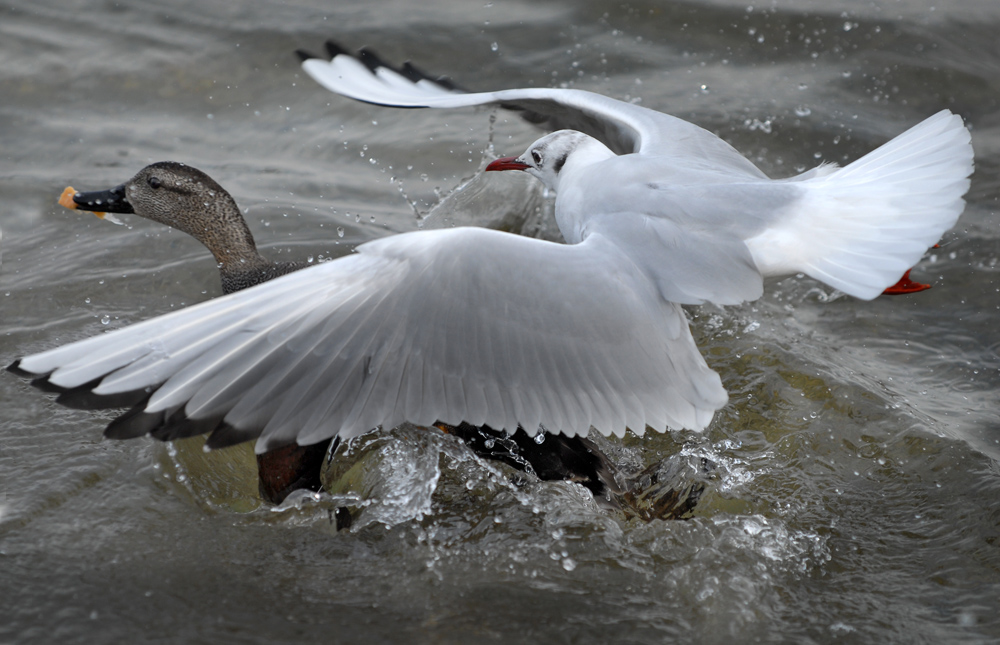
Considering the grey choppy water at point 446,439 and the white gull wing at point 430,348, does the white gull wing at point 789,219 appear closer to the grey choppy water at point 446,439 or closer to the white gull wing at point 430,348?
the white gull wing at point 430,348

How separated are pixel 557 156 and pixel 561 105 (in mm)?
331

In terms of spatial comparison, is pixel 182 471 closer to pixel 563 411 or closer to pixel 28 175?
pixel 563 411

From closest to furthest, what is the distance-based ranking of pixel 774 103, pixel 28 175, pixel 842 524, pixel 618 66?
pixel 842 524
pixel 28 175
pixel 774 103
pixel 618 66

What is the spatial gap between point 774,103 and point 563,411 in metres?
3.44

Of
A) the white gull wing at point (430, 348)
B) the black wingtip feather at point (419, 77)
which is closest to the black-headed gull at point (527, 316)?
the white gull wing at point (430, 348)

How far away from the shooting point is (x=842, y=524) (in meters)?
2.76

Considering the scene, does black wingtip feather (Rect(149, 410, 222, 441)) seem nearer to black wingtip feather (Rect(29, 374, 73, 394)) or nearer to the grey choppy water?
black wingtip feather (Rect(29, 374, 73, 394))

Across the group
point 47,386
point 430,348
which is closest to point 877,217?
point 430,348

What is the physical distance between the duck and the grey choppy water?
10cm

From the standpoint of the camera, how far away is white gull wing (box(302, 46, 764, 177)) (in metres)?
3.34

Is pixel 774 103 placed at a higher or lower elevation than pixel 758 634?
higher

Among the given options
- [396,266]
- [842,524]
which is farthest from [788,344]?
[396,266]

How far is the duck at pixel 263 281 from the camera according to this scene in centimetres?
283

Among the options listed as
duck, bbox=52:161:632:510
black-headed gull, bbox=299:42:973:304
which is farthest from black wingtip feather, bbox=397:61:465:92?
duck, bbox=52:161:632:510
